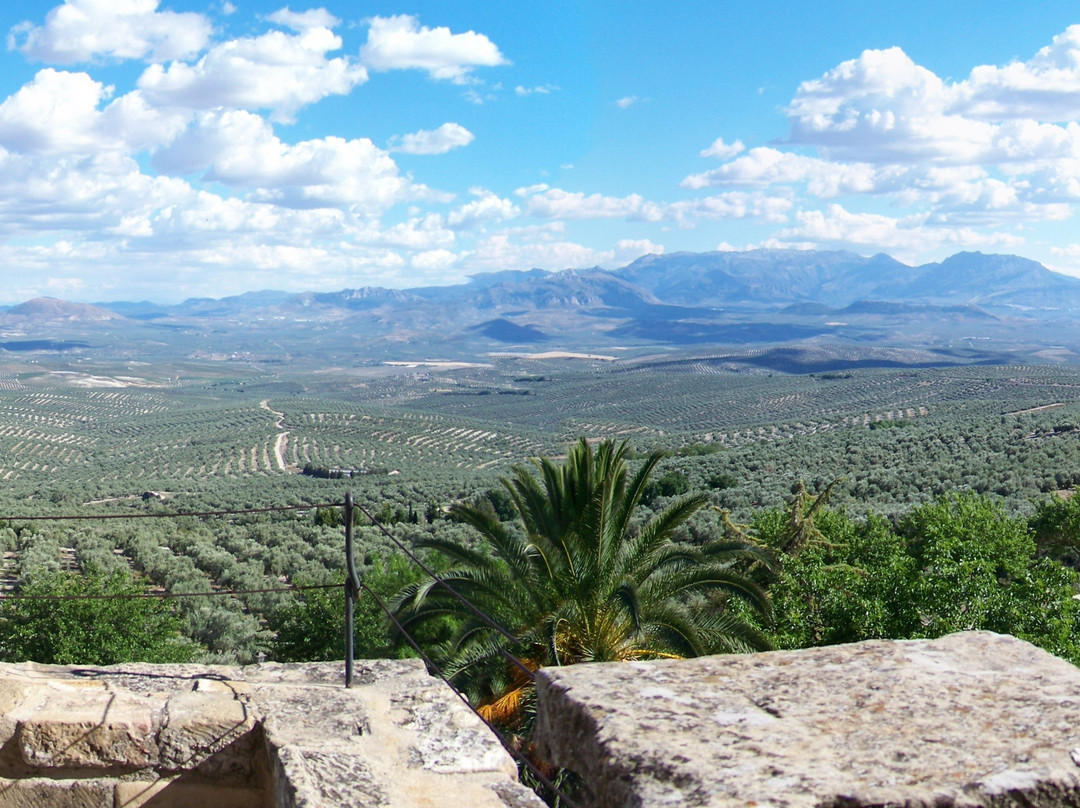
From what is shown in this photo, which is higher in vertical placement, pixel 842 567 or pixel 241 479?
pixel 842 567

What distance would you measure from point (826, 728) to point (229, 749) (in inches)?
132

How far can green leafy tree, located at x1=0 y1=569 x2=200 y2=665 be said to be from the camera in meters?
15.6

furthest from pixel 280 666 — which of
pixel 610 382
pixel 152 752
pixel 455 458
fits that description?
pixel 610 382

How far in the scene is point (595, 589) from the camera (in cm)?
995

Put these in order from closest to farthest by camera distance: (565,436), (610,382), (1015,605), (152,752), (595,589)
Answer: (152,752), (595,589), (1015,605), (565,436), (610,382)

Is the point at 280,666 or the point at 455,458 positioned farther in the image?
the point at 455,458

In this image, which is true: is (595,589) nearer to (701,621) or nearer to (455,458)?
(701,621)

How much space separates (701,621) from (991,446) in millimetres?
42980

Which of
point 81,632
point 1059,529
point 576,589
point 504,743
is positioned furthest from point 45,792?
point 1059,529

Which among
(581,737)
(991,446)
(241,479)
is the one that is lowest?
(241,479)

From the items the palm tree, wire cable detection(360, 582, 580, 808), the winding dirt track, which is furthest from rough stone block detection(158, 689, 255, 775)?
the winding dirt track

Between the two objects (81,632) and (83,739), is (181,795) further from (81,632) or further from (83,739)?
(81,632)

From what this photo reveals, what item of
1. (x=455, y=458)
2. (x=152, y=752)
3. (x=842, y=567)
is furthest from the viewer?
(x=455, y=458)

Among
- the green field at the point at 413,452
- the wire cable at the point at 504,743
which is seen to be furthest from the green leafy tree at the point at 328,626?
the wire cable at the point at 504,743
